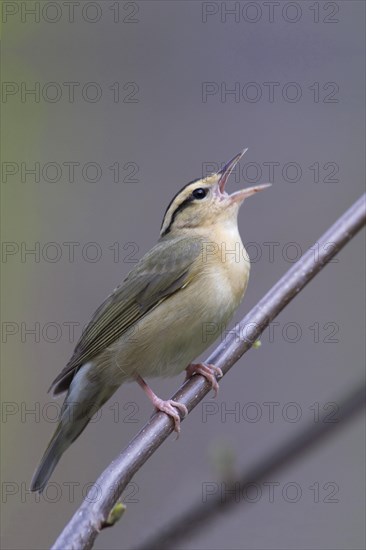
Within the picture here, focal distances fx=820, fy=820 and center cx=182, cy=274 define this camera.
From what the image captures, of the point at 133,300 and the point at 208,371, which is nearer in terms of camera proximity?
the point at 208,371

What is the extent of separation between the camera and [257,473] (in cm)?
271

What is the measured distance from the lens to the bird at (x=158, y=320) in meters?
3.97

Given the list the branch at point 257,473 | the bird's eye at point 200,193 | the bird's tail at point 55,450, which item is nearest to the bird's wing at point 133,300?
the bird's tail at point 55,450

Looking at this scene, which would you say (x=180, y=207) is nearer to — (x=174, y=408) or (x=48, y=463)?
(x=174, y=408)

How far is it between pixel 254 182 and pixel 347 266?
88 cm

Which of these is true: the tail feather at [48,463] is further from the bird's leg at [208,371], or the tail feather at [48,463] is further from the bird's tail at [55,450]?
the bird's leg at [208,371]

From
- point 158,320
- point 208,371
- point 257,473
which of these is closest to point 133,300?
point 158,320

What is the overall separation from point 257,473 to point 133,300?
1.62 meters

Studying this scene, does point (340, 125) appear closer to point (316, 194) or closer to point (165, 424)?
point (316, 194)

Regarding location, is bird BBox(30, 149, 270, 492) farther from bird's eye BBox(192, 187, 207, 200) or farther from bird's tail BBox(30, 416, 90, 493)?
bird's eye BBox(192, 187, 207, 200)

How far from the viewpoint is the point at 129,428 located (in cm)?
512

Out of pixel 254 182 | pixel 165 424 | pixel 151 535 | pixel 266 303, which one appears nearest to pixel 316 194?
pixel 254 182

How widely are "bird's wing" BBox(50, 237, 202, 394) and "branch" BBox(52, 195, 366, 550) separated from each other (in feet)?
1.87

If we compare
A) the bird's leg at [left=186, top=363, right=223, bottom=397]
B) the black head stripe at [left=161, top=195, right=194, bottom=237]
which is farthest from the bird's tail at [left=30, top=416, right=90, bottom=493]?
the black head stripe at [left=161, top=195, right=194, bottom=237]
